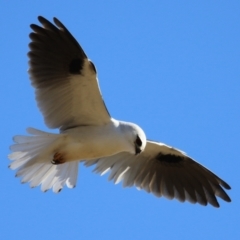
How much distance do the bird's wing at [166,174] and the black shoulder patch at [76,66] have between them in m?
1.49

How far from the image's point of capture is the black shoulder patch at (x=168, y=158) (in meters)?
9.88

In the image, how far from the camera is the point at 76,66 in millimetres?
8672

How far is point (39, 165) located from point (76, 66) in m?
1.37

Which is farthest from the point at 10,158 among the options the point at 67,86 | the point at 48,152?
the point at 67,86

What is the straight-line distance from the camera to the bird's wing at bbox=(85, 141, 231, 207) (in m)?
9.79

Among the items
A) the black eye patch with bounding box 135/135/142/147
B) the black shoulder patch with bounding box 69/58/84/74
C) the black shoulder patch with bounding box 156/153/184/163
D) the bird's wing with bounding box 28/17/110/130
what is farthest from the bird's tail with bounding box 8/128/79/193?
the black shoulder patch with bounding box 156/153/184/163

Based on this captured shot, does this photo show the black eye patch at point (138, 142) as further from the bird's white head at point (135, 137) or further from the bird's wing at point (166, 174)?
the bird's wing at point (166, 174)

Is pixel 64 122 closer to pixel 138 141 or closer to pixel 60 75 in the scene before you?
pixel 60 75

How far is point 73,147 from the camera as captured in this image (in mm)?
8789

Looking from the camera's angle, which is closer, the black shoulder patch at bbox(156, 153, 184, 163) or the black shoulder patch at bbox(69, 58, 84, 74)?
the black shoulder patch at bbox(69, 58, 84, 74)

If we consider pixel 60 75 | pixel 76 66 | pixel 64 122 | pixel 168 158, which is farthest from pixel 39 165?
pixel 168 158

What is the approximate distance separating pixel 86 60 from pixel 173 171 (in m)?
2.27

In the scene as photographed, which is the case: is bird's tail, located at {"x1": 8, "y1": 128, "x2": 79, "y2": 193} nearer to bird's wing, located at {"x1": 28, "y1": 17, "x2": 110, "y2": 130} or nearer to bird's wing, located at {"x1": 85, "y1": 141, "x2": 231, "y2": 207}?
bird's wing, located at {"x1": 28, "y1": 17, "x2": 110, "y2": 130}

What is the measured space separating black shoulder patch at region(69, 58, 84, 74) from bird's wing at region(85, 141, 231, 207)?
4.87 ft
